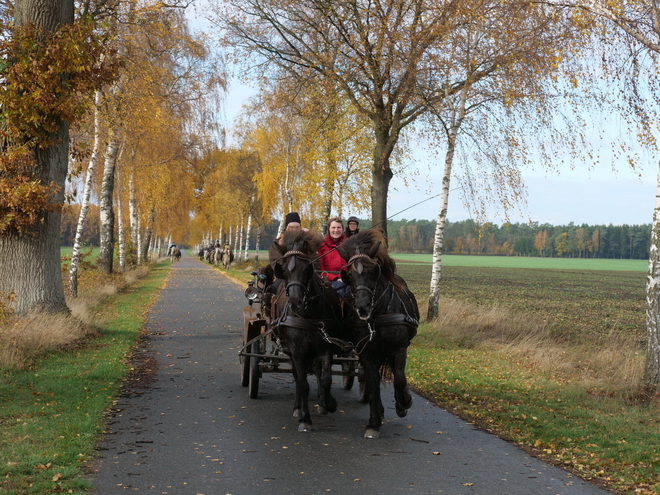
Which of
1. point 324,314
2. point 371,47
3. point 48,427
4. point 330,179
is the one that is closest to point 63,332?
point 48,427

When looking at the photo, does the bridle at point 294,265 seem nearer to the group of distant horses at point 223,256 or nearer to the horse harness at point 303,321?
Answer: the horse harness at point 303,321

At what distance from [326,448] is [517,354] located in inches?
256

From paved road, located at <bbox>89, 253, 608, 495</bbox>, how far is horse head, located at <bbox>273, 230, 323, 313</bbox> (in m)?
1.33

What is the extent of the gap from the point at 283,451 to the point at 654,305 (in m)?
5.34

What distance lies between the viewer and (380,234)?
21.7 ft

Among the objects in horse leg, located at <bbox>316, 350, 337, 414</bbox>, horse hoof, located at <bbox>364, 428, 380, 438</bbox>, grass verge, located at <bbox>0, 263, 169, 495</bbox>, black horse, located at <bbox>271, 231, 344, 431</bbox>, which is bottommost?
grass verge, located at <bbox>0, 263, 169, 495</bbox>

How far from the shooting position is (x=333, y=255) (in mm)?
7703

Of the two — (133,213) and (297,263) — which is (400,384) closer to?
(297,263)

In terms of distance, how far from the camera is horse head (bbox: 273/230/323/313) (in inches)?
247

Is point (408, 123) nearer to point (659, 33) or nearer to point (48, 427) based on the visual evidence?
point (659, 33)

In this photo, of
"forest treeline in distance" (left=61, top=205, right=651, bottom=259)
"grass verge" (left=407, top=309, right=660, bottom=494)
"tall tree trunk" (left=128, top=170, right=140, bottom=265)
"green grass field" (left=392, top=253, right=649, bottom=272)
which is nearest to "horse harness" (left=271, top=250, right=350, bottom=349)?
"grass verge" (left=407, top=309, right=660, bottom=494)

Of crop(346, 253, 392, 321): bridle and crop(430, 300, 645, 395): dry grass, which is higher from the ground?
crop(346, 253, 392, 321): bridle

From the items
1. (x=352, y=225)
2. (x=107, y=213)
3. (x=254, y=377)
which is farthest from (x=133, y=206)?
(x=254, y=377)

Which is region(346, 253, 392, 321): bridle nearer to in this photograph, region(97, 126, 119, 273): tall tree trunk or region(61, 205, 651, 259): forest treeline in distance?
region(97, 126, 119, 273): tall tree trunk
